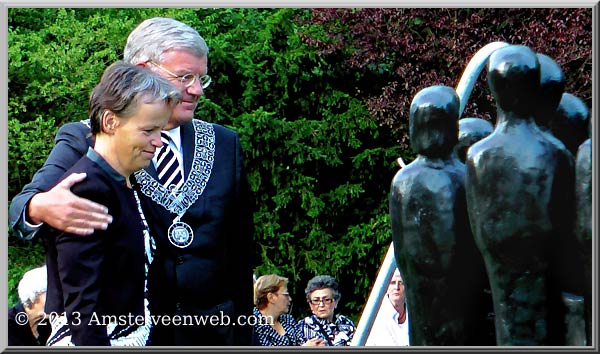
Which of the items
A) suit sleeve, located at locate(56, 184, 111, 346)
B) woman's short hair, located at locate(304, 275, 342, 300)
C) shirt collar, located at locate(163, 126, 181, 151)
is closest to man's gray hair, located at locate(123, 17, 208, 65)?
shirt collar, located at locate(163, 126, 181, 151)

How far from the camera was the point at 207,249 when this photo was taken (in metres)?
3.82

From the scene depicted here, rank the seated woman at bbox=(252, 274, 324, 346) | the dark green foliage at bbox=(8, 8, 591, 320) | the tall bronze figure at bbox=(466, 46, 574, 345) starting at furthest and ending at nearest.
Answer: the dark green foliage at bbox=(8, 8, 591, 320)
the seated woman at bbox=(252, 274, 324, 346)
the tall bronze figure at bbox=(466, 46, 574, 345)

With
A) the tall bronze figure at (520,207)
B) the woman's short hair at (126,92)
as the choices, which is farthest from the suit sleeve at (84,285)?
the tall bronze figure at (520,207)

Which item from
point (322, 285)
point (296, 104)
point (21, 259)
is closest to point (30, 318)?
point (322, 285)

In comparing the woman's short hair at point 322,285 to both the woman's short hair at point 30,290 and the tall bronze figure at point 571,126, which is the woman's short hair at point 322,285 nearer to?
the woman's short hair at point 30,290

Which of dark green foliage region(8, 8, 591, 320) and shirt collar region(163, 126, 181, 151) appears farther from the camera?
dark green foliage region(8, 8, 591, 320)

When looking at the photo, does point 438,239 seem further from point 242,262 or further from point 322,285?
point 322,285

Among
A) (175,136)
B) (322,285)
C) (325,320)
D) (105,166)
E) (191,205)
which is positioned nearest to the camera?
(105,166)

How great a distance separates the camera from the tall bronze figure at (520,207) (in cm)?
297

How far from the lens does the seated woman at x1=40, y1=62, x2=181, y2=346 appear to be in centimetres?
317

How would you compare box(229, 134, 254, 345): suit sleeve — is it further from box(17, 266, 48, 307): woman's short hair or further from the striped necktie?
box(17, 266, 48, 307): woman's short hair

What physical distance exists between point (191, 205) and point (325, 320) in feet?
9.71

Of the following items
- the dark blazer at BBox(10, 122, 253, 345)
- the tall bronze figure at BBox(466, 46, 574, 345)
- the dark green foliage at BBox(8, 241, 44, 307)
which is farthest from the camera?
the dark green foliage at BBox(8, 241, 44, 307)

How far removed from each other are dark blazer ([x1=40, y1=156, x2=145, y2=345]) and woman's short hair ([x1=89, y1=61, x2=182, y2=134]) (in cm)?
15
